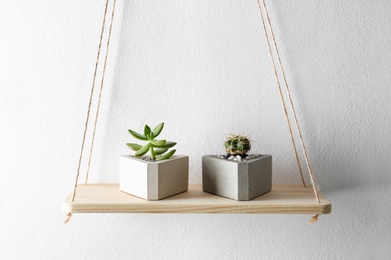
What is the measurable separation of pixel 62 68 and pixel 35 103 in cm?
9

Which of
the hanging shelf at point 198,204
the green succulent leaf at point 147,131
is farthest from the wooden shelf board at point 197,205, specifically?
the green succulent leaf at point 147,131

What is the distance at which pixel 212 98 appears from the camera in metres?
0.81

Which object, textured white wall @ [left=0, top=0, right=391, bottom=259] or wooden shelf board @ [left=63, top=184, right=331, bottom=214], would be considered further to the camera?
textured white wall @ [left=0, top=0, right=391, bottom=259]

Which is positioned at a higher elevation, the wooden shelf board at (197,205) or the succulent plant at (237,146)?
the succulent plant at (237,146)

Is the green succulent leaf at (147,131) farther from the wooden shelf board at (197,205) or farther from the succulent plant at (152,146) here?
the wooden shelf board at (197,205)

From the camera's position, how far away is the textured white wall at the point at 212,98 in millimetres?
803

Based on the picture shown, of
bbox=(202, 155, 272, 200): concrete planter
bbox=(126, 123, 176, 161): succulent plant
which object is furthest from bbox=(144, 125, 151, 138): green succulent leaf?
bbox=(202, 155, 272, 200): concrete planter

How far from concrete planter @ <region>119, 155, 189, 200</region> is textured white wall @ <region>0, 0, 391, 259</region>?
0.29ft

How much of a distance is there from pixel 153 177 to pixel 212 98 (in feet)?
0.71

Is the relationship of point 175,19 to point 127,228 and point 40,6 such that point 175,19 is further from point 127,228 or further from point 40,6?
point 127,228

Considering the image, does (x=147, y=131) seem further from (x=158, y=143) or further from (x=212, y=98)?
(x=212, y=98)

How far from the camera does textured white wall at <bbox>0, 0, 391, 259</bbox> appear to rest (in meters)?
0.80

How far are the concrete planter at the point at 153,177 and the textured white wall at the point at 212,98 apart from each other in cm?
9

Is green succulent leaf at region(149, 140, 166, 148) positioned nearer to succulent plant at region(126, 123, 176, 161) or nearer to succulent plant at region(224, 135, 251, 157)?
succulent plant at region(126, 123, 176, 161)
